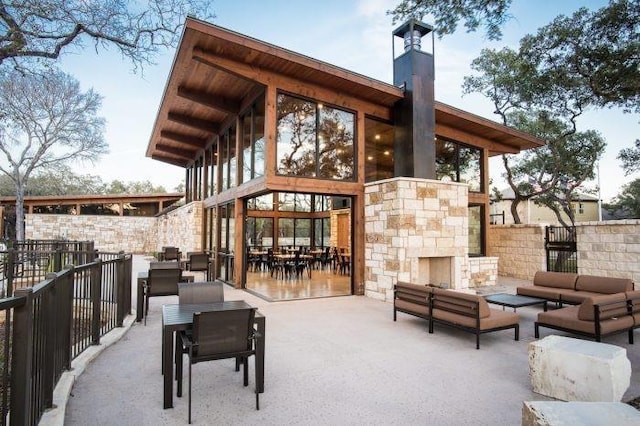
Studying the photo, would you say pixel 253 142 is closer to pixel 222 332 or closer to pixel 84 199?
pixel 222 332

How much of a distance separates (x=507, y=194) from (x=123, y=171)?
3895cm

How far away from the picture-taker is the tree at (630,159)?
11.1 metres

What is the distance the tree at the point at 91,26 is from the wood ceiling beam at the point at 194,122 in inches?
99.9

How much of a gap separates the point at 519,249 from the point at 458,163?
11.9 feet

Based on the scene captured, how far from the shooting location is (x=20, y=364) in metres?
1.86

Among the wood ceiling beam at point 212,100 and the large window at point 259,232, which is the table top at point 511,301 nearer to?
the wood ceiling beam at point 212,100

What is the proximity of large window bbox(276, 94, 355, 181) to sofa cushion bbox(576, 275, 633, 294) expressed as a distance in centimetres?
507

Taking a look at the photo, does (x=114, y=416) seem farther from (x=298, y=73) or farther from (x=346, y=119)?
(x=346, y=119)

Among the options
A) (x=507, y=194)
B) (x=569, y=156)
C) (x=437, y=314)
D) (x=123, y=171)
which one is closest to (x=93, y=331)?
(x=437, y=314)

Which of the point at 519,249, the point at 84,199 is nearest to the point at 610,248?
the point at 519,249

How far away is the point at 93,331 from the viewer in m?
4.35

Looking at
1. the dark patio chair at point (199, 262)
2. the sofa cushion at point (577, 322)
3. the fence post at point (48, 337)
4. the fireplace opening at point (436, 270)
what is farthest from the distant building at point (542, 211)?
the fence post at point (48, 337)

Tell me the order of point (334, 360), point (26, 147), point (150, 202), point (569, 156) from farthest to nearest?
point (150, 202), point (26, 147), point (569, 156), point (334, 360)

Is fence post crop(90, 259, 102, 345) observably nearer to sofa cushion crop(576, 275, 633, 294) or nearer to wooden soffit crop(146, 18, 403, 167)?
wooden soffit crop(146, 18, 403, 167)
